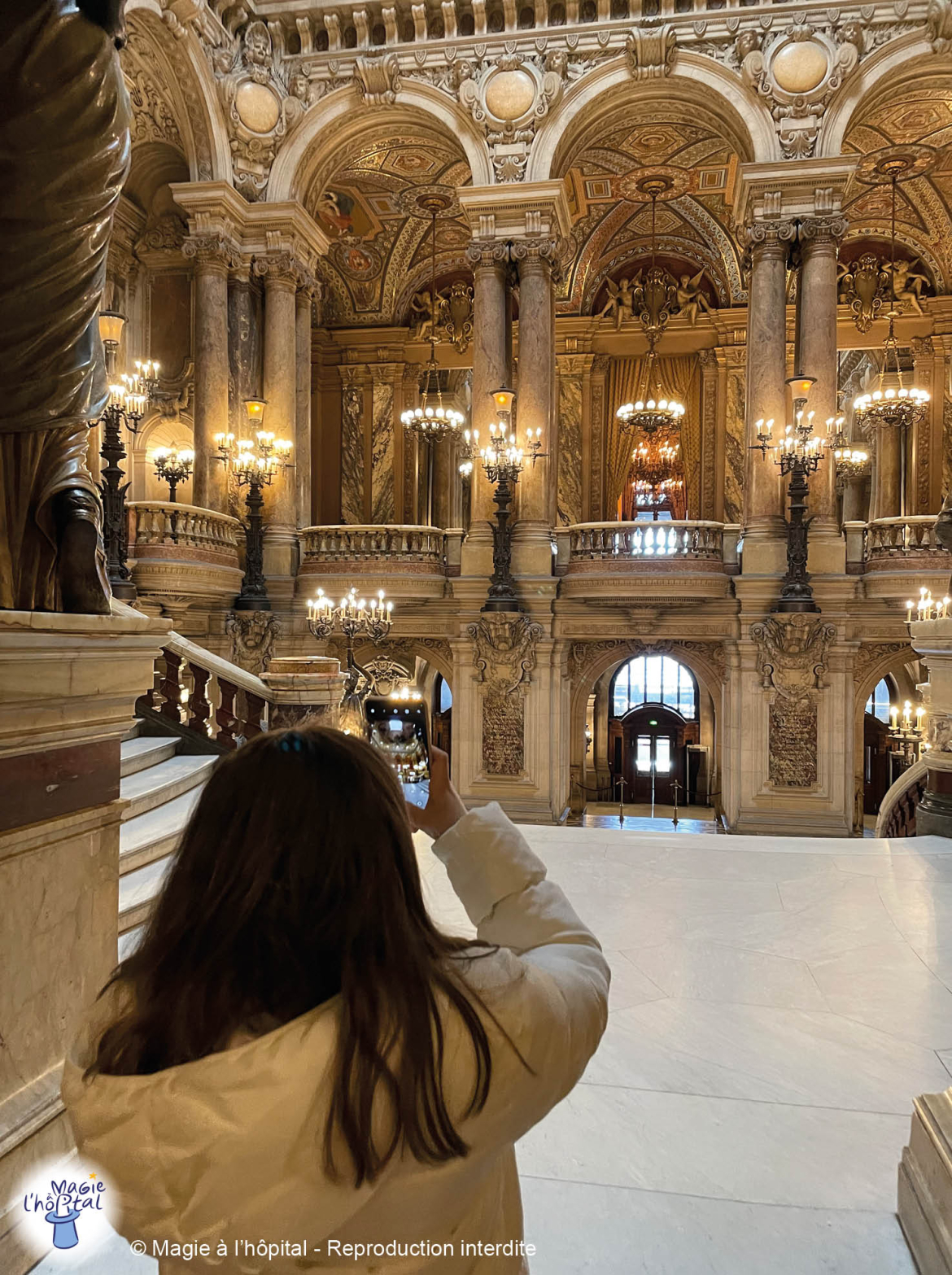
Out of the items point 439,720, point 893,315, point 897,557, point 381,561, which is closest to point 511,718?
point 381,561

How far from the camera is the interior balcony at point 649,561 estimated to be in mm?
11414

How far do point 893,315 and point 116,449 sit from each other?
15.6 meters

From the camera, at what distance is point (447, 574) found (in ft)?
41.2

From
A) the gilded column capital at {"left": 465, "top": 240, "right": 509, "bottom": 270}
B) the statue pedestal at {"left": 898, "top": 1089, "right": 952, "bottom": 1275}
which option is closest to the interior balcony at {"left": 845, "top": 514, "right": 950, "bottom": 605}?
the gilded column capital at {"left": 465, "top": 240, "right": 509, "bottom": 270}

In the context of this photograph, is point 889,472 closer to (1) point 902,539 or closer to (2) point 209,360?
(1) point 902,539

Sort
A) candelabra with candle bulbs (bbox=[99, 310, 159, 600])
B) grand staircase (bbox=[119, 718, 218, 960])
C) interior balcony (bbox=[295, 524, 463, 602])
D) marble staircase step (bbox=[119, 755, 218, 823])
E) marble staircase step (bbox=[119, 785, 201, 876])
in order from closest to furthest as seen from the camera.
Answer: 1. grand staircase (bbox=[119, 718, 218, 960])
2. marble staircase step (bbox=[119, 785, 201, 876])
3. marble staircase step (bbox=[119, 755, 218, 823])
4. candelabra with candle bulbs (bbox=[99, 310, 159, 600])
5. interior balcony (bbox=[295, 524, 463, 602])

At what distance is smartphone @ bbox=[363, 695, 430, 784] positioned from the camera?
2170 millimetres

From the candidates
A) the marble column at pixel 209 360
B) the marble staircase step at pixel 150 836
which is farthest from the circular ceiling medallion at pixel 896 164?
the marble staircase step at pixel 150 836

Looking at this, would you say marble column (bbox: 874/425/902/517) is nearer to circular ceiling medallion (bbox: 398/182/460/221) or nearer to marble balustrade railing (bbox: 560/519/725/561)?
marble balustrade railing (bbox: 560/519/725/561)

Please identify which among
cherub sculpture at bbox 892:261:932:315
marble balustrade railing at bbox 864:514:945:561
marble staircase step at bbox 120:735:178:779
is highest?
cherub sculpture at bbox 892:261:932:315

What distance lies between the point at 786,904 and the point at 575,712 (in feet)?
29.8

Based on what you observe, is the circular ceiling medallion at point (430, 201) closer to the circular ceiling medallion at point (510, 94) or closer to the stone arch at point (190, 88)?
the circular ceiling medallion at point (510, 94)

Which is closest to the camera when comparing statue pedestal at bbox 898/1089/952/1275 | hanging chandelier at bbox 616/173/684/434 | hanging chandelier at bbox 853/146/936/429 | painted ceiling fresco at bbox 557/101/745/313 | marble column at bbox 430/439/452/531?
statue pedestal at bbox 898/1089/952/1275

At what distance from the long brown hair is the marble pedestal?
20.2ft
